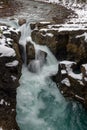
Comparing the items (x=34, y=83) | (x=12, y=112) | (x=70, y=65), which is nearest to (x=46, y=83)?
(x=34, y=83)

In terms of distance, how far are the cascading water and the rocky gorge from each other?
7.3 inches

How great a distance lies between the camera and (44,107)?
17328 millimetres

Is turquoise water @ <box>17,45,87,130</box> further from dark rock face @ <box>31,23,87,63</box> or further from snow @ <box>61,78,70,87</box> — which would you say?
dark rock face @ <box>31,23,87,63</box>

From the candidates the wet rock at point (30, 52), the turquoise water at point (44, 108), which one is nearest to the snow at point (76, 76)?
the turquoise water at point (44, 108)

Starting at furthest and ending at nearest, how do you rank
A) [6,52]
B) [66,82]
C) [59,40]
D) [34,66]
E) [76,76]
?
[59,40] < [34,66] < [66,82] < [76,76] < [6,52]

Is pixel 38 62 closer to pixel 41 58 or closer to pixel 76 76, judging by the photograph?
pixel 41 58

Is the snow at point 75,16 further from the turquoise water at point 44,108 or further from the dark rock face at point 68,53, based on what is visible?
the turquoise water at point 44,108

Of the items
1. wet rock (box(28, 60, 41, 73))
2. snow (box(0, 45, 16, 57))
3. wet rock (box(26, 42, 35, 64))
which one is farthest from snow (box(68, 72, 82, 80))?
snow (box(0, 45, 16, 57))

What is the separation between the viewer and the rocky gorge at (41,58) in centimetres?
1499

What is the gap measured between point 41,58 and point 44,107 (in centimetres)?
484

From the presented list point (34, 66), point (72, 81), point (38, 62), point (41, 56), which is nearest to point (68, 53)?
point (41, 56)

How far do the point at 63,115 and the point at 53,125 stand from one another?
1.21m

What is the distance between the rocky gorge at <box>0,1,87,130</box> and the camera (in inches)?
590

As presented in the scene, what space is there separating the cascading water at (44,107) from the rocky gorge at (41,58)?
0.19 m
